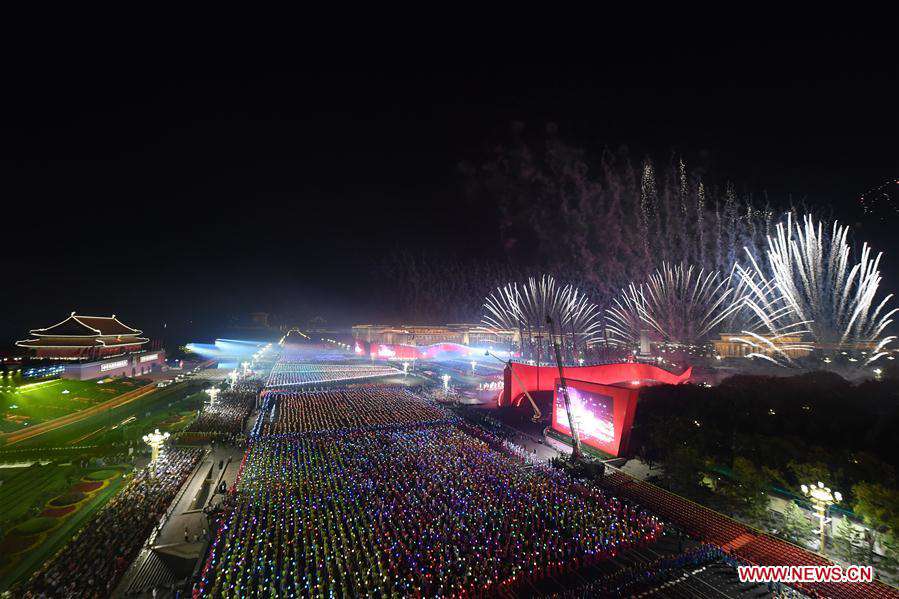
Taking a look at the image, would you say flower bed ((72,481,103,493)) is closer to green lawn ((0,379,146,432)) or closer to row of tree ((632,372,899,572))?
green lawn ((0,379,146,432))

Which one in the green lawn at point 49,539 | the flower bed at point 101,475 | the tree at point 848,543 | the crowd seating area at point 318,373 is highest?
the crowd seating area at point 318,373

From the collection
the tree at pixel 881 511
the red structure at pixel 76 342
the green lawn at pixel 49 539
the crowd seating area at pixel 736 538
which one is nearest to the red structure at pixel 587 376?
the crowd seating area at pixel 736 538

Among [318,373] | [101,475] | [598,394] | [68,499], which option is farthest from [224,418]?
[598,394]

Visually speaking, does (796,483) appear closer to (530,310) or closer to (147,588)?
(147,588)

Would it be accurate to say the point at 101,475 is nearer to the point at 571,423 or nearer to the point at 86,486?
the point at 86,486

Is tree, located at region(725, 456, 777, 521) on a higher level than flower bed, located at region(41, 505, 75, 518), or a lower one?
higher

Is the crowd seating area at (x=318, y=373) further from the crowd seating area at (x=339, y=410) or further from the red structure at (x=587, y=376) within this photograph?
the red structure at (x=587, y=376)

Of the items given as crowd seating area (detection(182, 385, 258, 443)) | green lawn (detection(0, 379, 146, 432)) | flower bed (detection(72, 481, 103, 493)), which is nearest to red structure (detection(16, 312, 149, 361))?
green lawn (detection(0, 379, 146, 432))
